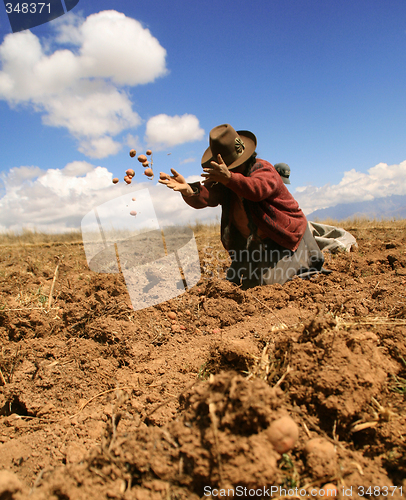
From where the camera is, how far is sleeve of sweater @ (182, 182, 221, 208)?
312cm

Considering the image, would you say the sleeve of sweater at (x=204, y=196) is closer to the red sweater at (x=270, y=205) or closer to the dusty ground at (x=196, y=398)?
the red sweater at (x=270, y=205)

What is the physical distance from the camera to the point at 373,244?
504 centimetres

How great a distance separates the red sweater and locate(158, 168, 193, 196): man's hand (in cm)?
11

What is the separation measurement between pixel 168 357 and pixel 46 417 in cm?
73

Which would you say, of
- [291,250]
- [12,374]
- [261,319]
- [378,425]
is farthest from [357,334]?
[291,250]

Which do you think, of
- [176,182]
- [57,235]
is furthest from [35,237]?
[176,182]

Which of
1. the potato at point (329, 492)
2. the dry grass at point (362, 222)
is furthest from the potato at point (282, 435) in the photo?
the dry grass at point (362, 222)

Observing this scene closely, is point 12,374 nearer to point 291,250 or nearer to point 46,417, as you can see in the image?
point 46,417

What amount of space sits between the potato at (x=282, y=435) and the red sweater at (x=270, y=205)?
221cm

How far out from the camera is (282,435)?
824mm

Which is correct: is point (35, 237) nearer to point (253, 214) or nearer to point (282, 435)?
point (253, 214)

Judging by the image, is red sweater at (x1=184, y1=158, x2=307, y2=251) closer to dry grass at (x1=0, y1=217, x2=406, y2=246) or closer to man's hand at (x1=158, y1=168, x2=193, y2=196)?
man's hand at (x1=158, y1=168, x2=193, y2=196)

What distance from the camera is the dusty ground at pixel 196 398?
2.64 ft

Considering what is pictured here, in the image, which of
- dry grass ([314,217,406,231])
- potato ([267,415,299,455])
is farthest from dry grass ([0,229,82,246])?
potato ([267,415,299,455])
